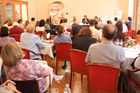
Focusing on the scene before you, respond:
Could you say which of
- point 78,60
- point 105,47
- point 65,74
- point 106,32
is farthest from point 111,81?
point 65,74

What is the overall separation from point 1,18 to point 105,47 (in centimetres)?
766

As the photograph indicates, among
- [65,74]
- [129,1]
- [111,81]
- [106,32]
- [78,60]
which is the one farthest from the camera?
[129,1]

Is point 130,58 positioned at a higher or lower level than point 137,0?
lower

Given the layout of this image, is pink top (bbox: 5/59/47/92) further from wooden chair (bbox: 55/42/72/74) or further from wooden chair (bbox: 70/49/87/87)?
wooden chair (bbox: 55/42/72/74)

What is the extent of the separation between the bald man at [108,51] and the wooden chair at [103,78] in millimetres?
233

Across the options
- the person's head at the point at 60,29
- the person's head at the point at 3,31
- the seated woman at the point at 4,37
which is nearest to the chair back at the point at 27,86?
the seated woman at the point at 4,37

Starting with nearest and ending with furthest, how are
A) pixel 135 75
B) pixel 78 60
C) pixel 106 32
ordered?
pixel 106 32 → pixel 135 75 → pixel 78 60

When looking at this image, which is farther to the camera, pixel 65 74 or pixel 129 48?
pixel 65 74

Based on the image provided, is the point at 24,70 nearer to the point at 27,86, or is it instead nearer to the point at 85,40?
the point at 27,86

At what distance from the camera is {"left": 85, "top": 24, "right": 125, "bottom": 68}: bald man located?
2432 mm

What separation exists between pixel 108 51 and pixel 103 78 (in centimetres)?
39

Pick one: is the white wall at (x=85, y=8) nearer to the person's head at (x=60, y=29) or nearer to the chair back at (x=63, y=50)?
the person's head at (x=60, y=29)

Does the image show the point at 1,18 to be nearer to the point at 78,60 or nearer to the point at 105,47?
the point at 78,60

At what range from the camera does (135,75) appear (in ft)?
8.89
